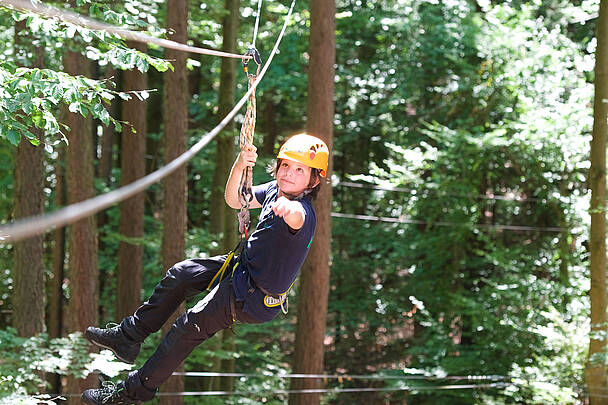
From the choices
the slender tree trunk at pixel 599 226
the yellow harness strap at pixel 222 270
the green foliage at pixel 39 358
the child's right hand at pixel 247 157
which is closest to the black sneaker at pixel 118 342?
the yellow harness strap at pixel 222 270

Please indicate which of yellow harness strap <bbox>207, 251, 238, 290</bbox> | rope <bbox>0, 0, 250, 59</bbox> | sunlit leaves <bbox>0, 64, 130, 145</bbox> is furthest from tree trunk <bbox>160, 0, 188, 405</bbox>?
yellow harness strap <bbox>207, 251, 238, 290</bbox>

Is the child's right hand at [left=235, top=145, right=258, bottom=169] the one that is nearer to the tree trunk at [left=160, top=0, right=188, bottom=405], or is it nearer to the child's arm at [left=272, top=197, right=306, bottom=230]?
the child's arm at [left=272, top=197, right=306, bottom=230]

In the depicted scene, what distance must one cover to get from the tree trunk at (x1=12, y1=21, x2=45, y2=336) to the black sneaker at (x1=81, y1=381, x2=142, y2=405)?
6250mm

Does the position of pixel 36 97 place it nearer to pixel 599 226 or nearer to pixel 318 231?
pixel 318 231

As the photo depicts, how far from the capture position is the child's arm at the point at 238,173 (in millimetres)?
3830

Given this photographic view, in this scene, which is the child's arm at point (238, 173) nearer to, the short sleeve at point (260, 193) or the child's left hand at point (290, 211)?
the short sleeve at point (260, 193)

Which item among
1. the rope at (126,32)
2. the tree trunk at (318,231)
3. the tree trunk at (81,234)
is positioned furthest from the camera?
the tree trunk at (318,231)

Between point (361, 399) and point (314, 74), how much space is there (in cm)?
778

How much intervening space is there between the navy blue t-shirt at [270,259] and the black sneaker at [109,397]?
2.84 feet

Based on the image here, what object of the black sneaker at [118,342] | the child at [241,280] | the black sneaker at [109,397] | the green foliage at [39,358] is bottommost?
the green foliage at [39,358]

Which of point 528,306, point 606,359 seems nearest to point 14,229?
point 606,359

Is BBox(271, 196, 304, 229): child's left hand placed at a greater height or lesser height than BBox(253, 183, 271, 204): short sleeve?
lesser

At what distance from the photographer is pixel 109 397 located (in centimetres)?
405

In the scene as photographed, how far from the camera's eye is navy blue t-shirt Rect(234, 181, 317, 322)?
3740 millimetres
